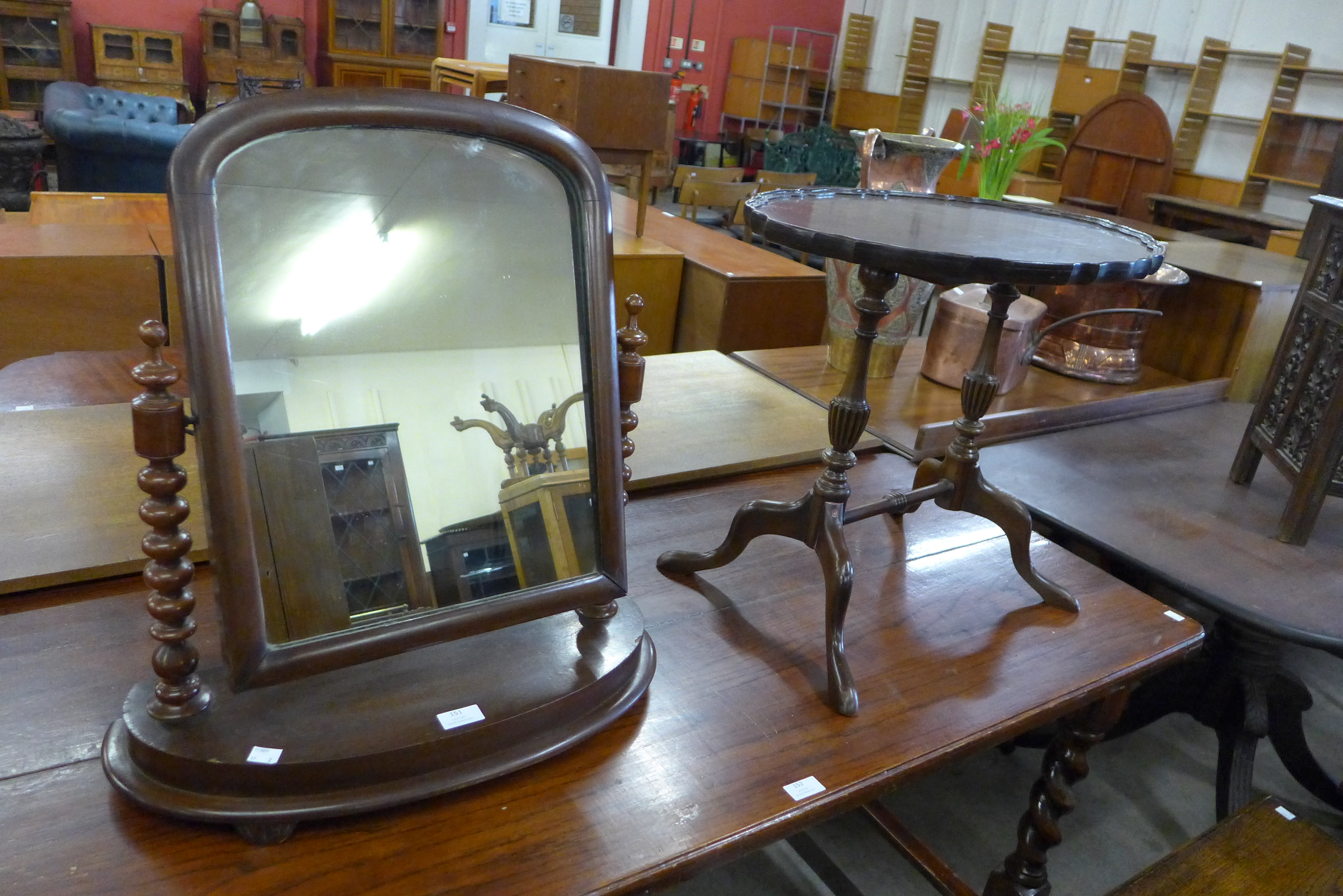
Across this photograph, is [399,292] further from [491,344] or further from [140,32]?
[140,32]

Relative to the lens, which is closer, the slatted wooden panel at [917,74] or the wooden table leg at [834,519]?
the wooden table leg at [834,519]

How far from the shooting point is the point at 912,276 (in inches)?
37.3

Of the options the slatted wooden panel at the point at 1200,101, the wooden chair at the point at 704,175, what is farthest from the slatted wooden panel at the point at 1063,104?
the wooden chair at the point at 704,175

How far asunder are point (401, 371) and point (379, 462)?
0.28ft

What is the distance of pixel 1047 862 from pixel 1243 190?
239 inches

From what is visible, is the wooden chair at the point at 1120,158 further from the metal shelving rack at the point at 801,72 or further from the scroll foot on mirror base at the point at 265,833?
the scroll foot on mirror base at the point at 265,833

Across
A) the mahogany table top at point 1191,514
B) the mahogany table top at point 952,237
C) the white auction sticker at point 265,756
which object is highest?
the mahogany table top at point 952,237

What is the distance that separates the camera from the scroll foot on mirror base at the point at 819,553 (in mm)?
1049

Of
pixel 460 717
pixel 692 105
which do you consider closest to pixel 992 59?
pixel 692 105

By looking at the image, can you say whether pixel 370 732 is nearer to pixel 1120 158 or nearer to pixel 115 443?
pixel 115 443

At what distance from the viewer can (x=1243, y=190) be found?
6172 mm

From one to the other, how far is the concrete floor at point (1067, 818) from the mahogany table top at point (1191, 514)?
231 millimetres

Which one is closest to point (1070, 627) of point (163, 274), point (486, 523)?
point (486, 523)

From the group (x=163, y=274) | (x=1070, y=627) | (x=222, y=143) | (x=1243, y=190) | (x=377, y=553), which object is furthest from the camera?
(x=1243, y=190)
